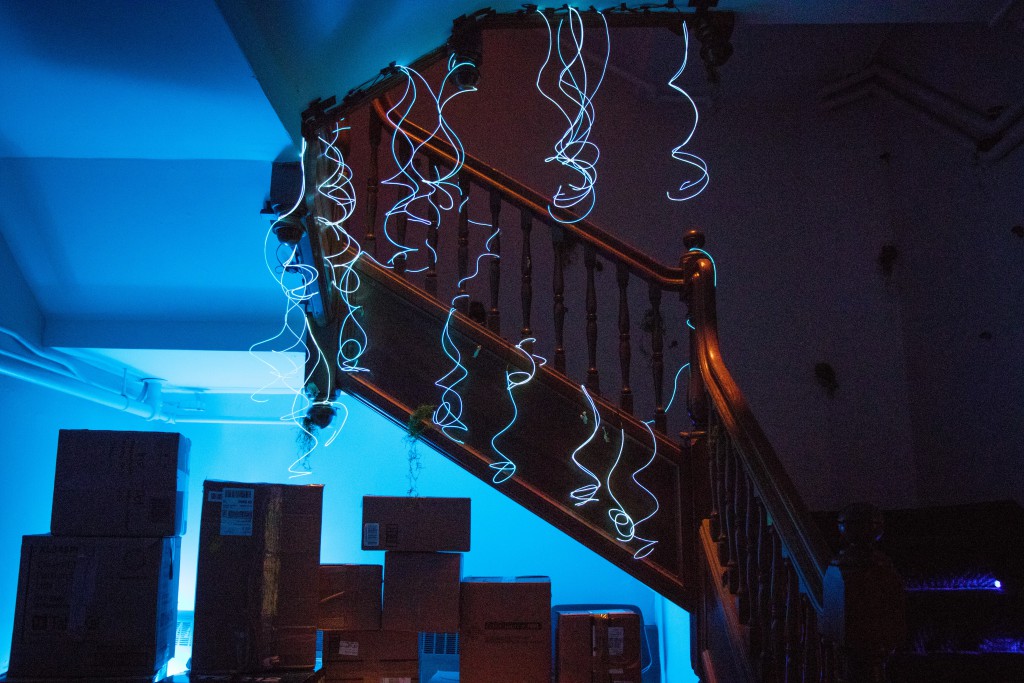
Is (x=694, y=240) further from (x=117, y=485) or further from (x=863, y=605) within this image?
(x=117, y=485)

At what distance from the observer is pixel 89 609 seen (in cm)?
245

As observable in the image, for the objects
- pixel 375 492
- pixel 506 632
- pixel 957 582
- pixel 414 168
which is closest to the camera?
pixel 957 582

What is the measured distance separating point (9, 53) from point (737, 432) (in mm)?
2131

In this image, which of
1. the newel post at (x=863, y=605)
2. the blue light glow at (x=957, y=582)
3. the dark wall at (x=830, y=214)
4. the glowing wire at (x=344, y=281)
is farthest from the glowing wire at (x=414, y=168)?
the blue light glow at (x=957, y=582)

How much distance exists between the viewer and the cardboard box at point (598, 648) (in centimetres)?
281

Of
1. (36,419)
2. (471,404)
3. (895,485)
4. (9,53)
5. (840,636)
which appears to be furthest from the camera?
(895,485)

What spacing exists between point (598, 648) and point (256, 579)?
4.06 ft

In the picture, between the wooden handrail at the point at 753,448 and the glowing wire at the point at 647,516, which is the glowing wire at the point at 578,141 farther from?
the glowing wire at the point at 647,516

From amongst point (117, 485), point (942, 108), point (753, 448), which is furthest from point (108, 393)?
point (942, 108)

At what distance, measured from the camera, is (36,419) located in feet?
11.0

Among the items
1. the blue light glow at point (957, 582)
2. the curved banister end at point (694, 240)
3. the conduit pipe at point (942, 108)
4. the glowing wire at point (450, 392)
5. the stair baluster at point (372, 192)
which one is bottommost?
the blue light glow at point (957, 582)

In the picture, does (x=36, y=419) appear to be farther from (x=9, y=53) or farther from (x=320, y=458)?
(x=9, y=53)

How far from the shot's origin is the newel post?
4.52 ft

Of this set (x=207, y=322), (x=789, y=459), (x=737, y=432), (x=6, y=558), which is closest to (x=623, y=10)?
(x=737, y=432)
